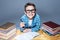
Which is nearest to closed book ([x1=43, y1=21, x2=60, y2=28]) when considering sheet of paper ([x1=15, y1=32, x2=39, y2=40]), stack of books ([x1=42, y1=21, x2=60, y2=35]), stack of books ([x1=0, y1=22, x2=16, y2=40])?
stack of books ([x1=42, y1=21, x2=60, y2=35])

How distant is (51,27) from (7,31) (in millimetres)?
372

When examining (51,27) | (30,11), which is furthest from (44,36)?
(30,11)

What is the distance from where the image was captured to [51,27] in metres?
1.50

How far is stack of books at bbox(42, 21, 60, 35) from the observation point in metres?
1.51

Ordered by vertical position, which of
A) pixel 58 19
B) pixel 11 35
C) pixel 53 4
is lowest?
pixel 11 35

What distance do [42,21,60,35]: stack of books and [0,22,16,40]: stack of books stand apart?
10.6 inches

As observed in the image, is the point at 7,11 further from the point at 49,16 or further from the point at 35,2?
the point at 49,16

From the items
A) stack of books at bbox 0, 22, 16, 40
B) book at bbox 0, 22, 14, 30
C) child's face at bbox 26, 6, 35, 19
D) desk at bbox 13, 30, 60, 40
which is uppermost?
child's face at bbox 26, 6, 35, 19

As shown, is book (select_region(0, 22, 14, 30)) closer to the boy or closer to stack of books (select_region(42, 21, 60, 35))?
the boy

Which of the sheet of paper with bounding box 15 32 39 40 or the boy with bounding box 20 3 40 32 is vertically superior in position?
the boy with bounding box 20 3 40 32

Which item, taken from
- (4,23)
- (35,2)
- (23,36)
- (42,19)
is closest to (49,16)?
(42,19)

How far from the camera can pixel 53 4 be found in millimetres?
1533

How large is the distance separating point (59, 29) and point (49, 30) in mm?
92

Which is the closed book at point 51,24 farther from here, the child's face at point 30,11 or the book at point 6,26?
the book at point 6,26
